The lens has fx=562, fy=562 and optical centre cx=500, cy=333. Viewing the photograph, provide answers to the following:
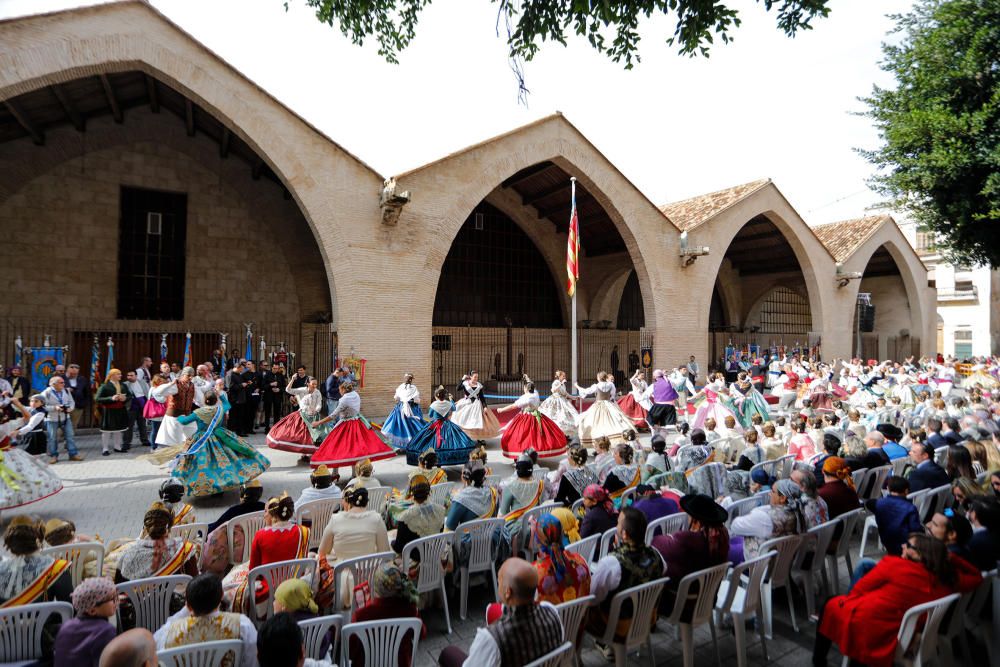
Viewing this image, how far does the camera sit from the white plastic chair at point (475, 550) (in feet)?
14.6

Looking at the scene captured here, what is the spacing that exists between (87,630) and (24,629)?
691 mm

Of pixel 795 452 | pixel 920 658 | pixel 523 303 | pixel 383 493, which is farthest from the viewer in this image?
pixel 523 303

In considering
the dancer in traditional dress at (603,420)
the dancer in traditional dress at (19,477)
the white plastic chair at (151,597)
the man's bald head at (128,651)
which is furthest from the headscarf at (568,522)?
the dancer in traditional dress at (603,420)

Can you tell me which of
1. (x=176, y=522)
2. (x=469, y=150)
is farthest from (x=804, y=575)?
(x=469, y=150)

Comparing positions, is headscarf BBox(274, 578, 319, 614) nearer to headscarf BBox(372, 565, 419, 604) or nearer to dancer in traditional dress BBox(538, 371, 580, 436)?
headscarf BBox(372, 565, 419, 604)

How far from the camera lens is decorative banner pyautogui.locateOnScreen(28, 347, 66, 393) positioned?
12.6m

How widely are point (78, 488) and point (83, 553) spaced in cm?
531

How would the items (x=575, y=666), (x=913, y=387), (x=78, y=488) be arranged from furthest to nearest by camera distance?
(x=913, y=387) < (x=78, y=488) < (x=575, y=666)

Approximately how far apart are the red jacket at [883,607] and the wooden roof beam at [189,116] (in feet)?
57.3

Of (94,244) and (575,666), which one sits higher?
(94,244)

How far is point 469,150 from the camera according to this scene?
15.6 metres

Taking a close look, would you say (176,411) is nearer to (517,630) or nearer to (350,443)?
(350,443)

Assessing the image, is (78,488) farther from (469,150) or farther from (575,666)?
(469,150)

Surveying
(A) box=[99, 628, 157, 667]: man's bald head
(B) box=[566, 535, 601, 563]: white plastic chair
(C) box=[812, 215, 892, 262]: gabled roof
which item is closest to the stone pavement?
(B) box=[566, 535, 601, 563]: white plastic chair
